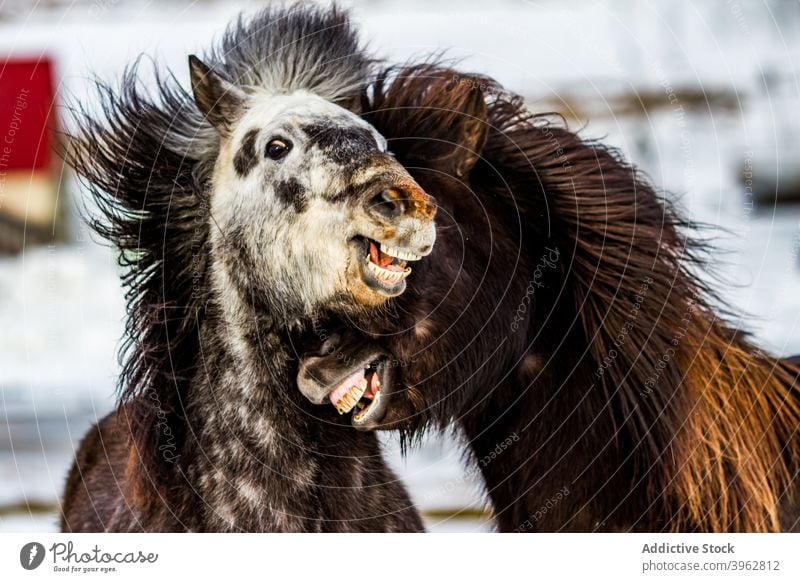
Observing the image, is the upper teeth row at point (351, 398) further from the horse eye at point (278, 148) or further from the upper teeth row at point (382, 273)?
the horse eye at point (278, 148)

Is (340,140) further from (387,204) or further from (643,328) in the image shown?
(643,328)

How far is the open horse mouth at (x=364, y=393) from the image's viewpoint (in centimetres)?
181

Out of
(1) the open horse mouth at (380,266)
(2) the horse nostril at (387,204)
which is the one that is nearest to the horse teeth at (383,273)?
(1) the open horse mouth at (380,266)

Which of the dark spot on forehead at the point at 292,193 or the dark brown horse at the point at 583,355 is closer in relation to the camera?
the dark spot on forehead at the point at 292,193

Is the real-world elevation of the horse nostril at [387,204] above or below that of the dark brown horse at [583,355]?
above

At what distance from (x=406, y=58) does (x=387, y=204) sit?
655mm

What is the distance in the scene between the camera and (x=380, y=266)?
66.9 inches

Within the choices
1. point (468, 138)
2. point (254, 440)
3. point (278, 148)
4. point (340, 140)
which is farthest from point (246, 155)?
point (254, 440)

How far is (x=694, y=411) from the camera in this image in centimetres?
199

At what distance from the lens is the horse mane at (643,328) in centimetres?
197

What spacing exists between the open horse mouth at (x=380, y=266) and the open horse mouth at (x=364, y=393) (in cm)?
19
